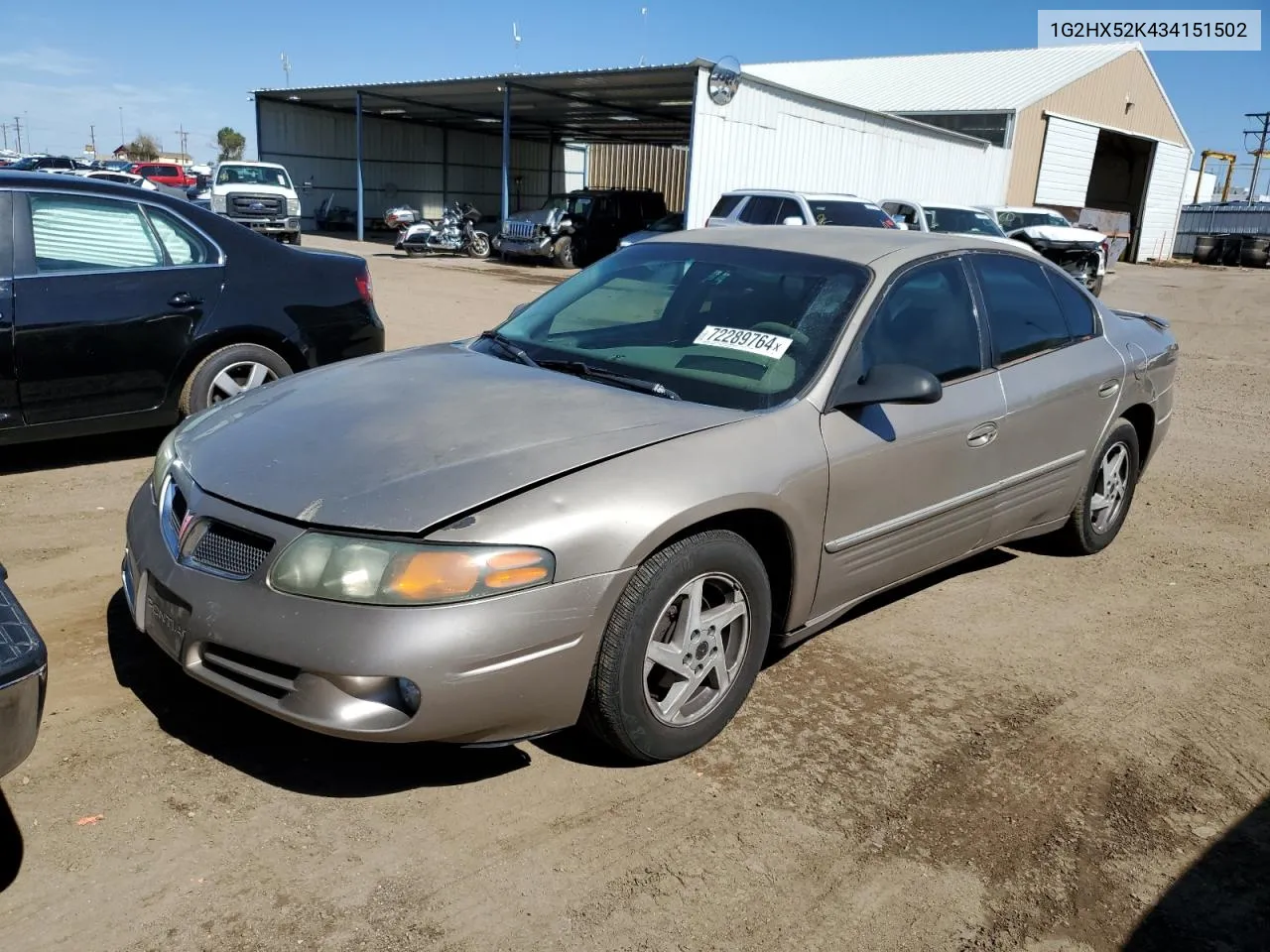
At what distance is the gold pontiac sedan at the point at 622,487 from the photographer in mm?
2582

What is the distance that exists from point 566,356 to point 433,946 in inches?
83.3

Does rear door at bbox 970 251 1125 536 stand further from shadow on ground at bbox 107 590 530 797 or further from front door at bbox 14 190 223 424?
front door at bbox 14 190 223 424

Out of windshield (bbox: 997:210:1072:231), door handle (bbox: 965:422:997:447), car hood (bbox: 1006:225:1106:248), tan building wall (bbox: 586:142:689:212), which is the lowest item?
door handle (bbox: 965:422:997:447)

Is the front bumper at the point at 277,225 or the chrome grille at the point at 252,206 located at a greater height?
the chrome grille at the point at 252,206

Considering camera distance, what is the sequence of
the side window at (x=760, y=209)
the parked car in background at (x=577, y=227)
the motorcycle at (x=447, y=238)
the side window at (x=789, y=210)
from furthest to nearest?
the motorcycle at (x=447, y=238), the parked car in background at (x=577, y=227), the side window at (x=760, y=209), the side window at (x=789, y=210)

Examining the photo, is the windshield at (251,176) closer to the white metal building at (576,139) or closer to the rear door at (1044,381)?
the white metal building at (576,139)

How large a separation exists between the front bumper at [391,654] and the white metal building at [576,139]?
1987cm

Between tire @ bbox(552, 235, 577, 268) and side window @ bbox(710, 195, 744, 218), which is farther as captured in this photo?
tire @ bbox(552, 235, 577, 268)

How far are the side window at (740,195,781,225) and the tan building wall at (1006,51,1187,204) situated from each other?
2015 centimetres

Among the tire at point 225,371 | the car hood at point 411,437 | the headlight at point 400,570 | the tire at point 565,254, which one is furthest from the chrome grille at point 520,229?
the headlight at point 400,570

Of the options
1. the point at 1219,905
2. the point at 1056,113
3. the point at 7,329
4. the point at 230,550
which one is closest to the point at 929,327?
the point at 1219,905

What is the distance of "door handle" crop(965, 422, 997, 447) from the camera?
385 centimetres

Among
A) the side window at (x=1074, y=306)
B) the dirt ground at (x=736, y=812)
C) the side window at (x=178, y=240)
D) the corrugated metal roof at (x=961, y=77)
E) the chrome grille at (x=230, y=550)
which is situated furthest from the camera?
the corrugated metal roof at (x=961, y=77)

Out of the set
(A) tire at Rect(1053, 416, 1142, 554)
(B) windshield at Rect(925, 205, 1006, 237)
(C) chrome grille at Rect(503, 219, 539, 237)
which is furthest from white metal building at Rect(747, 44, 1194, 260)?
(A) tire at Rect(1053, 416, 1142, 554)
